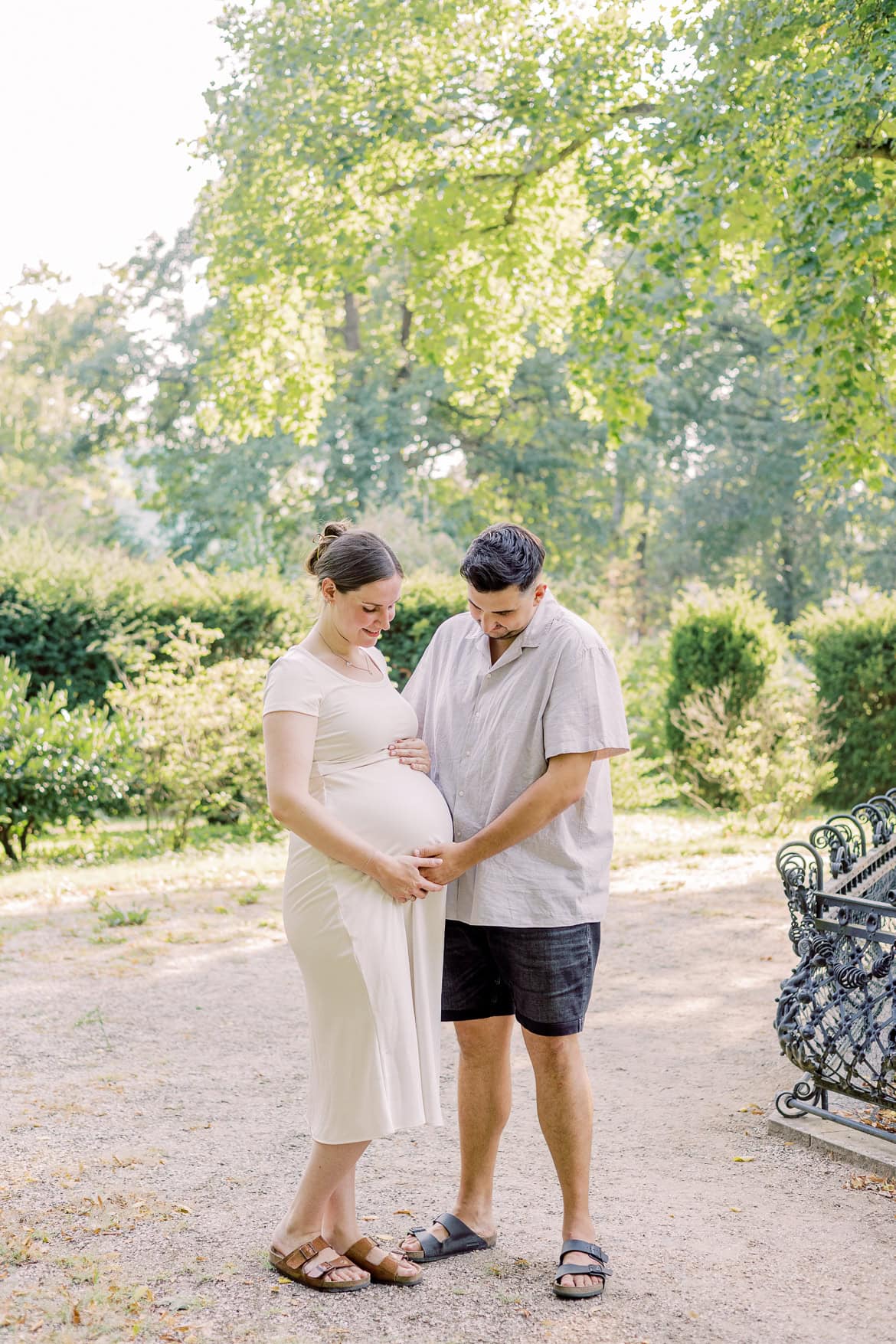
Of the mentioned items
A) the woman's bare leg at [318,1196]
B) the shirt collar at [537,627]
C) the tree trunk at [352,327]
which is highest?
the tree trunk at [352,327]

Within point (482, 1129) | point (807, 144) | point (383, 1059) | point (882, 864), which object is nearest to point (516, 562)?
point (383, 1059)

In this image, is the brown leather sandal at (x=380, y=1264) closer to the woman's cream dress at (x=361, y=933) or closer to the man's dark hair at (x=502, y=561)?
the woman's cream dress at (x=361, y=933)

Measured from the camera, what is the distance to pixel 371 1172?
400 cm

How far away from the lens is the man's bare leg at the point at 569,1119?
308 centimetres

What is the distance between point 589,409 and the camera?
12.4 meters

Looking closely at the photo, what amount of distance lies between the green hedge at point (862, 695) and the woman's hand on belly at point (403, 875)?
10.8 meters

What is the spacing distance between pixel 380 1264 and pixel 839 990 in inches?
77.0

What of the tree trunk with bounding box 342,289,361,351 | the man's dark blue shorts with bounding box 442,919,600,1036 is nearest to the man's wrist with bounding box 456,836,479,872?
the man's dark blue shorts with bounding box 442,919,600,1036

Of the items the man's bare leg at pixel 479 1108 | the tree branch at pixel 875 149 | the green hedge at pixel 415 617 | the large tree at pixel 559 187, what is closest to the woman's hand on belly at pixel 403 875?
the man's bare leg at pixel 479 1108

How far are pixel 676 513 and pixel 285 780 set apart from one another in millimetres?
31208

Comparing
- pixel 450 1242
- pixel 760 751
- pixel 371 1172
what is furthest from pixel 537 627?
pixel 760 751

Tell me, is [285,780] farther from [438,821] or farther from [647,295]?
[647,295]

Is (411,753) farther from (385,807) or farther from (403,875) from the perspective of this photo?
(403,875)

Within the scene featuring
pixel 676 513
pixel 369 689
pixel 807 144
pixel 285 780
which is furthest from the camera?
pixel 676 513
